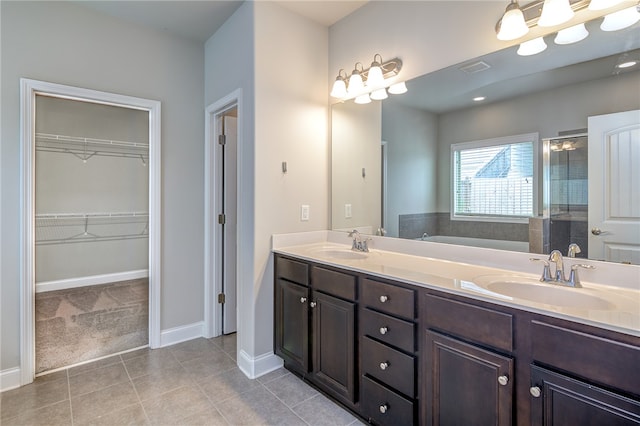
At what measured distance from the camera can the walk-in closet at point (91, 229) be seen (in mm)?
2879

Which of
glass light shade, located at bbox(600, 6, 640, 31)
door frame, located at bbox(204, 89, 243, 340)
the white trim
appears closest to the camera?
glass light shade, located at bbox(600, 6, 640, 31)

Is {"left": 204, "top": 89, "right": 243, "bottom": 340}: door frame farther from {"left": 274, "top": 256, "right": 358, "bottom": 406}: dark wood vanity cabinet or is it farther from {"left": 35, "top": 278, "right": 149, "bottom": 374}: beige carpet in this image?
{"left": 274, "top": 256, "right": 358, "bottom": 406}: dark wood vanity cabinet

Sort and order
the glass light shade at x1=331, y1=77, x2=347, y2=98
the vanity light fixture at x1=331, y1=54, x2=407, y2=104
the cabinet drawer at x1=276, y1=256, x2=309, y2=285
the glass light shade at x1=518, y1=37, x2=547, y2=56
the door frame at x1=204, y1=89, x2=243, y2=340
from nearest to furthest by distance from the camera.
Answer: the glass light shade at x1=518, y1=37, x2=547, y2=56 → the cabinet drawer at x1=276, y1=256, x2=309, y2=285 → the vanity light fixture at x1=331, y1=54, x2=407, y2=104 → the glass light shade at x1=331, y1=77, x2=347, y2=98 → the door frame at x1=204, y1=89, x2=243, y2=340

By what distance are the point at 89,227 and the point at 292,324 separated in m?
3.08

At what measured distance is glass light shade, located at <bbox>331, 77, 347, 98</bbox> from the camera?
8.04 ft

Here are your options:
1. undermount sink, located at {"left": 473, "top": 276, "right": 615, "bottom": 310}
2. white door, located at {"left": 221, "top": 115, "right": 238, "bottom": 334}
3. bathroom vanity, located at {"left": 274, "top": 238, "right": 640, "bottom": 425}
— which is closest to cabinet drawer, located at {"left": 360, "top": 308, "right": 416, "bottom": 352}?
bathroom vanity, located at {"left": 274, "top": 238, "right": 640, "bottom": 425}

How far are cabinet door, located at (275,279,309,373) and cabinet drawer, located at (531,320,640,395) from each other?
1.31 m

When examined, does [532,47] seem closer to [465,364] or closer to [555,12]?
[555,12]

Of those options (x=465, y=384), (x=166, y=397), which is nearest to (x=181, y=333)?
(x=166, y=397)

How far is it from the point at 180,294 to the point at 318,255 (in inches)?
59.4

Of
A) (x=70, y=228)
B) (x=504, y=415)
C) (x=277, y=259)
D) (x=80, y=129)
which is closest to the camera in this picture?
(x=504, y=415)

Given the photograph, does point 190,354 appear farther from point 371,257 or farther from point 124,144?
point 124,144

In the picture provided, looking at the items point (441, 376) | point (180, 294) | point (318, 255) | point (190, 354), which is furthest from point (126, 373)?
point (441, 376)

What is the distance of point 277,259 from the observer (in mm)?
2367
